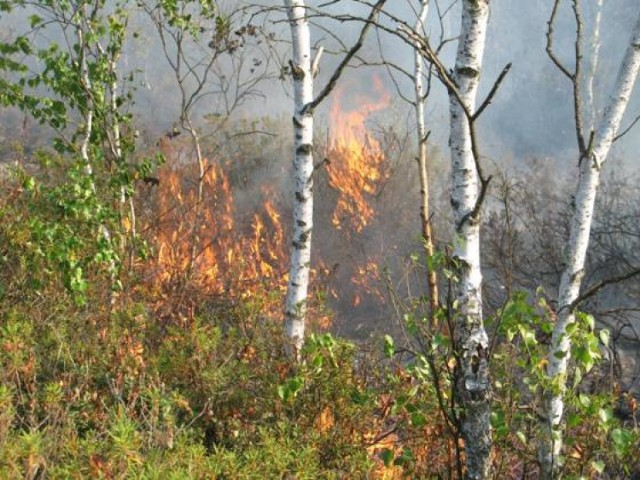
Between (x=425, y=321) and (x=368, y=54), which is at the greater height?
(x=368, y=54)

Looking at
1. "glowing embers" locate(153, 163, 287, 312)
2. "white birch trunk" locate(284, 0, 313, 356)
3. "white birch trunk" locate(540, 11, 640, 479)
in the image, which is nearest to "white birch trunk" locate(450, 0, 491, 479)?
"white birch trunk" locate(540, 11, 640, 479)

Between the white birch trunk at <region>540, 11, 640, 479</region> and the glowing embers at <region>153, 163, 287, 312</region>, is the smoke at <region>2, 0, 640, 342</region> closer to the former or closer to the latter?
the glowing embers at <region>153, 163, 287, 312</region>

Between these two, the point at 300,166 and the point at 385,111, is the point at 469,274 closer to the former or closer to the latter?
the point at 300,166

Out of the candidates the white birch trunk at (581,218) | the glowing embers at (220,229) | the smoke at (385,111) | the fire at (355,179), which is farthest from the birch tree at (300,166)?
the fire at (355,179)

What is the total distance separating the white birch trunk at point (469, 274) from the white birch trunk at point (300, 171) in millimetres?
2058

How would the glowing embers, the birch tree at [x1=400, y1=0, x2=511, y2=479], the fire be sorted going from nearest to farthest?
1. the birch tree at [x1=400, y1=0, x2=511, y2=479]
2. the glowing embers
3. the fire

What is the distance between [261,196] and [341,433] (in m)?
12.2

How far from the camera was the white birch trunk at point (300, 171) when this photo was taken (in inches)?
Answer: 187

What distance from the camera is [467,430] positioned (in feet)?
9.32

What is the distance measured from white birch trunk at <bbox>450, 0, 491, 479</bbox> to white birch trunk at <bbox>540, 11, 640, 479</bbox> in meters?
0.76

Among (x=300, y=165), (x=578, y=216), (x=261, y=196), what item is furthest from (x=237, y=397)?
(x=261, y=196)

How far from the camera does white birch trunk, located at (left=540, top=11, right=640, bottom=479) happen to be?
3.37 m

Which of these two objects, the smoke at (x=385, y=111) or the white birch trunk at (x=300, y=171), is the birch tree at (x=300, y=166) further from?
the smoke at (x=385, y=111)

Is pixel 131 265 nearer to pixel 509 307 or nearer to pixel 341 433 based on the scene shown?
pixel 341 433
